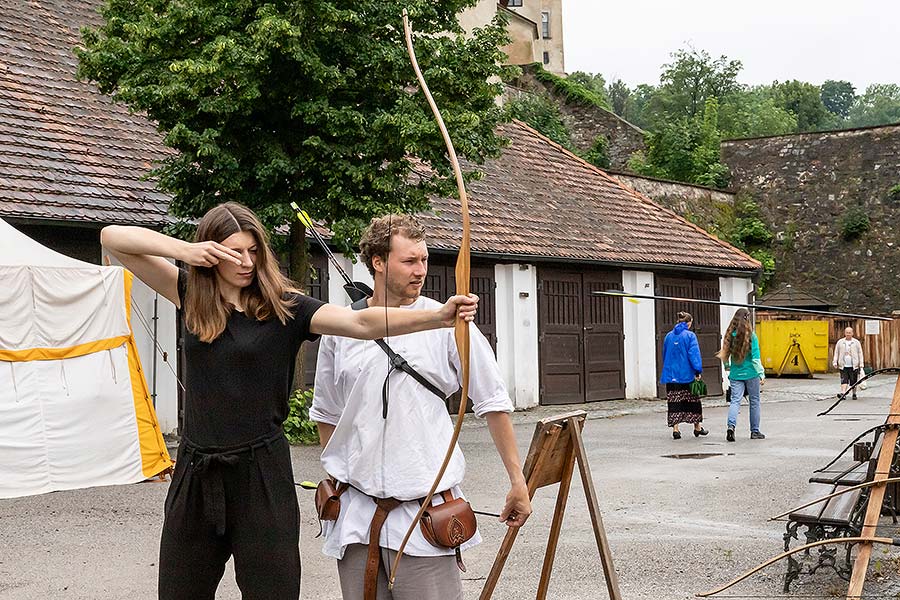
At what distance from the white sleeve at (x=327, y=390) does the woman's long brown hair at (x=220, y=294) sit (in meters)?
0.41

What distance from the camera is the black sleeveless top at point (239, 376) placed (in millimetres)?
3379

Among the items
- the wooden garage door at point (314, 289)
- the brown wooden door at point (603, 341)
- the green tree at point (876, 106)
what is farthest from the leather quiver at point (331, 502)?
the green tree at point (876, 106)

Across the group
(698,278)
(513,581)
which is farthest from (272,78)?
(698,278)

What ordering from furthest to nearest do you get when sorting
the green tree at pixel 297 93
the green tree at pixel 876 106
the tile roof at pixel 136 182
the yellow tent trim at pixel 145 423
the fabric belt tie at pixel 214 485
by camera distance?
the green tree at pixel 876 106 < the tile roof at pixel 136 182 < the green tree at pixel 297 93 < the yellow tent trim at pixel 145 423 < the fabric belt tie at pixel 214 485

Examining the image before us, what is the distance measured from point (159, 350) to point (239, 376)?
39.0ft

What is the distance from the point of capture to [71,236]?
14.0 m

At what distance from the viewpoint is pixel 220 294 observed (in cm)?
343

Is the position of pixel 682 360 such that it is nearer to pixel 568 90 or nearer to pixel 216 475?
pixel 216 475

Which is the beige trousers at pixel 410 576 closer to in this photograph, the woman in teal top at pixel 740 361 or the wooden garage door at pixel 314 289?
the woman in teal top at pixel 740 361

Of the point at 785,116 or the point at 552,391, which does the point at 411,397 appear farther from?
the point at 785,116

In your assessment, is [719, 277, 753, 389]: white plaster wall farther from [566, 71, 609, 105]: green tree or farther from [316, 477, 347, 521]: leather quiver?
[566, 71, 609, 105]: green tree

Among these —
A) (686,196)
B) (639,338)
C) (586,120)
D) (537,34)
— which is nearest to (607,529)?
(639,338)

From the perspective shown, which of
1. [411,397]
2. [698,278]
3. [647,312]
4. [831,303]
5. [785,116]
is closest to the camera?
[411,397]

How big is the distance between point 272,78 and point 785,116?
60.6 metres
